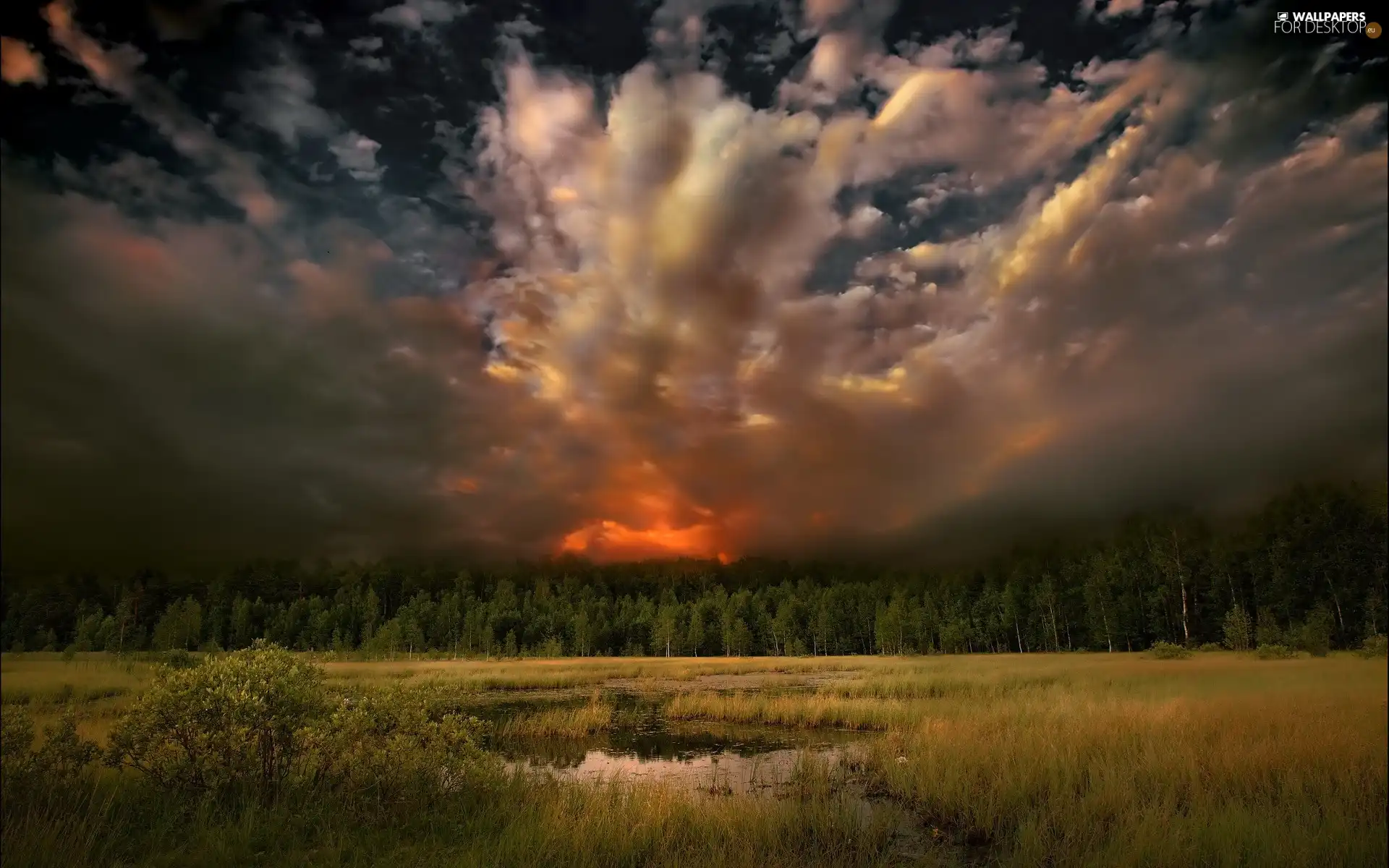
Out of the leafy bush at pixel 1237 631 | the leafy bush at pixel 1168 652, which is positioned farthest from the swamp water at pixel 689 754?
the leafy bush at pixel 1237 631

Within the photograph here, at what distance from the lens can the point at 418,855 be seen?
920cm

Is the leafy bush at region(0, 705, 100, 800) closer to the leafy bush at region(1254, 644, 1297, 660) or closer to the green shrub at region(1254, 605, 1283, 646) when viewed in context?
the leafy bush at region(1254, 644, 1297, 660)

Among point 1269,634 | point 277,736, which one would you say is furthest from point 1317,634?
point 277,736

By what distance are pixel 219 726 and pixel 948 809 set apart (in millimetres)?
13851

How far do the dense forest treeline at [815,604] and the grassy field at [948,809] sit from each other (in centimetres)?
307

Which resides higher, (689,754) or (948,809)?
(948,809)

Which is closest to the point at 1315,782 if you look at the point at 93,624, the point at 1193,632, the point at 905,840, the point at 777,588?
the point at 905,840

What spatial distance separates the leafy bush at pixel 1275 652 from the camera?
3928 cm

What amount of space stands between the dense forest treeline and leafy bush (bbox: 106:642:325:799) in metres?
6.01

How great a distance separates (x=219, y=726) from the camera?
10.7 metres

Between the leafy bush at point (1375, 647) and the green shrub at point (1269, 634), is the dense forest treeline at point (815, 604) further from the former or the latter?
the leafy bush at point (1375, 647)

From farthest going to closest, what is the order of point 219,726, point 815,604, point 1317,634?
point 815,604 → point 1317,634 → point 219,726

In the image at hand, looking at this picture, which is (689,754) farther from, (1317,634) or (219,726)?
(1317,634)

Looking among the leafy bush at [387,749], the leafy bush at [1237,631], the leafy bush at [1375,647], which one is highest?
the leafy bush at [387,749]
